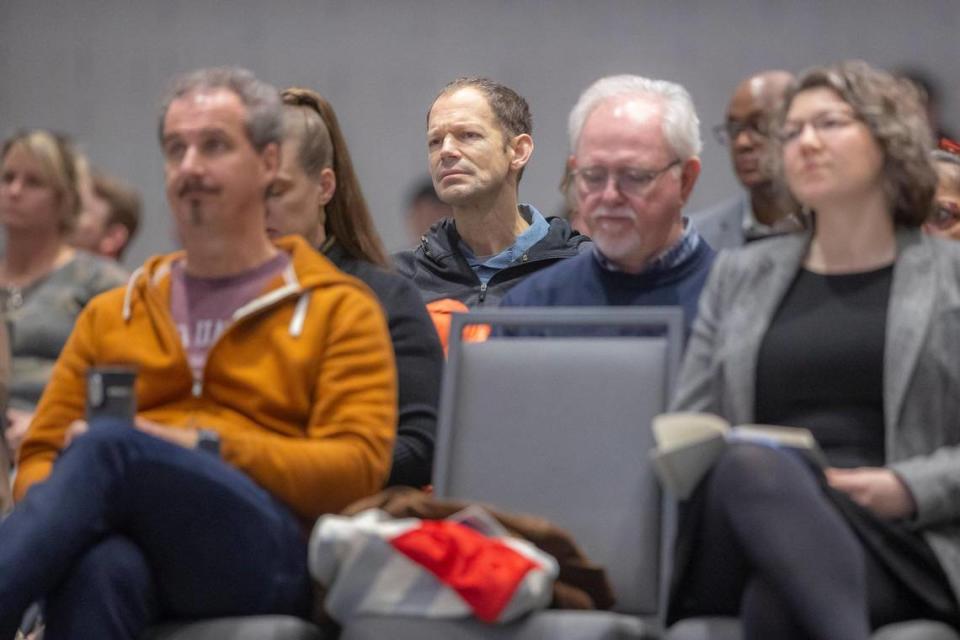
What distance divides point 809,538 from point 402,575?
1.95ft

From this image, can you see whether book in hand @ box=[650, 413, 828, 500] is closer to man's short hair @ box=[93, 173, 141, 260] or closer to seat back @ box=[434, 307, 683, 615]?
seat back @ box=[434, 307, 683, 615]

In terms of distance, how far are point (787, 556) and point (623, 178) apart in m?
1.07

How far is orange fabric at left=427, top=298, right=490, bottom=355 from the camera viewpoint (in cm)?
331

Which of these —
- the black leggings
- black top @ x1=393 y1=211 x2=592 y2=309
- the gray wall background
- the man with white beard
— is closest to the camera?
the black leggings

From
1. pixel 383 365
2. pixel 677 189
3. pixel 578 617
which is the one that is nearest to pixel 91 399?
pixel 383 365

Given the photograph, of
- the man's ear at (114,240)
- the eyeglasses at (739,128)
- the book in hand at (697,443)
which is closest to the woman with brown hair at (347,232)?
the book in hand at (697,443)

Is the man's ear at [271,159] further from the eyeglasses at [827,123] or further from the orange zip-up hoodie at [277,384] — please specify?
the eyeglasses at [827,123]

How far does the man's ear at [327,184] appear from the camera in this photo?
332 cm

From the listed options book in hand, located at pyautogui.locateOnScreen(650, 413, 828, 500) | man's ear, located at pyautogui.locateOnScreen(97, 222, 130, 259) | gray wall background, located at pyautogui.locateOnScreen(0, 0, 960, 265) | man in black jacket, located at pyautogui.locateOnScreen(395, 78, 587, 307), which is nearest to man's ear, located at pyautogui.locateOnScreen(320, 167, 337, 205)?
man in black jacket, located at pyautogui.locateOnScreen(395, 78, 587, 307)

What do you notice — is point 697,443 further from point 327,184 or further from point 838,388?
point 327,184

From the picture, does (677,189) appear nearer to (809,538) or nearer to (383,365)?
(383,365)

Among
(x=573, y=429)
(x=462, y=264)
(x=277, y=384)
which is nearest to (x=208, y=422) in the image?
(x=277, y=384)

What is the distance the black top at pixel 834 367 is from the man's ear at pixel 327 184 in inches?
40.8

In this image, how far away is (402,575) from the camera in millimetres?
2480
